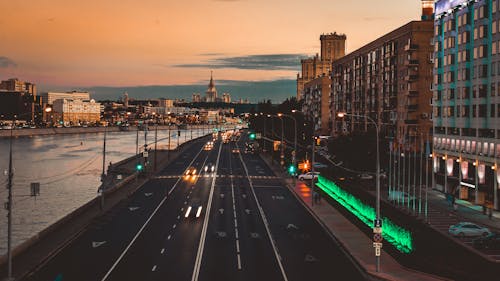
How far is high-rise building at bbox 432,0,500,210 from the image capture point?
5628cm

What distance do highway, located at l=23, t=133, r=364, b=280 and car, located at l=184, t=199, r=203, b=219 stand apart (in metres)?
0.16

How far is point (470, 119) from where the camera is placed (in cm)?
6194

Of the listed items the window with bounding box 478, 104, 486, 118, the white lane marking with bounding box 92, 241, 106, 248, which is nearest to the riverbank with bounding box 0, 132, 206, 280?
the white lane marking with bounding box 92, 241, 106, 248

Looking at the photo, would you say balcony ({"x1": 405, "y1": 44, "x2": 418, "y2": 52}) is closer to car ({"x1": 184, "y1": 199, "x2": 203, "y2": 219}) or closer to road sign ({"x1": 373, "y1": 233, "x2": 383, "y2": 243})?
car ({"x1": 184, "y1": 199, "x2": 203, "y2": 219})

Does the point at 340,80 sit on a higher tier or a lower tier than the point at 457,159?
higher

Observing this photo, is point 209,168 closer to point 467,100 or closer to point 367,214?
point 467,100

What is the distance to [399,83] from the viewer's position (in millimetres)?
100875

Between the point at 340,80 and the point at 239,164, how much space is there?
5518 cm

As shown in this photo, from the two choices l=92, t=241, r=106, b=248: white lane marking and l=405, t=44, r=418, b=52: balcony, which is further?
l=405, t=44, r=418, b=52: balcony

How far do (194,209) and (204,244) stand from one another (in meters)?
15.1

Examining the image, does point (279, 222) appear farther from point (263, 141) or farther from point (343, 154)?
point (263, 141)

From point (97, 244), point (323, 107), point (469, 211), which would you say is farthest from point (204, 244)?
point (323, 107)

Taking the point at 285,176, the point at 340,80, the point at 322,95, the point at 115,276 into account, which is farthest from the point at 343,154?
the point at 322,95

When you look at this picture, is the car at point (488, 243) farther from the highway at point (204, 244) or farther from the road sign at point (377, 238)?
the highway at point (204, 244)
